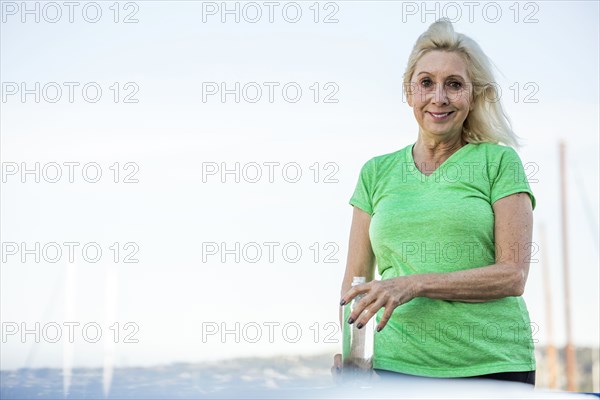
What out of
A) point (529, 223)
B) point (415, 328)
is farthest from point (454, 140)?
point (415, 328)

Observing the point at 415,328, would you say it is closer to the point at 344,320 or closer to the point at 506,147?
the point at 344,320

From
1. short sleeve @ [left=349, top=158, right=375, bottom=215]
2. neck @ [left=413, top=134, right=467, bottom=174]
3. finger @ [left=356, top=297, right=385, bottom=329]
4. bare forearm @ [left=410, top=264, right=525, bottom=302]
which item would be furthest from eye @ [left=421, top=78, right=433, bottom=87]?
finger @ [left=356, top=297, right=385, bottom=329]

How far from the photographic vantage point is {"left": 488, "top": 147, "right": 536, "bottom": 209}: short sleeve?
6.17 feet

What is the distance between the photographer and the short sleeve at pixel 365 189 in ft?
6.86

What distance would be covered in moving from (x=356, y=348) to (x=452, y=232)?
32 centimetres

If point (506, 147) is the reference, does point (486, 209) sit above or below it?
below

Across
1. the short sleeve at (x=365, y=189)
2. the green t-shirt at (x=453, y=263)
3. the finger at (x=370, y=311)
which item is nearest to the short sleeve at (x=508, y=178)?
the green t-shirt at (x=453, y=263)

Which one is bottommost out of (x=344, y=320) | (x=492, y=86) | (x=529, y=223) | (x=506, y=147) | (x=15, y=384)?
(x=15, y=384)

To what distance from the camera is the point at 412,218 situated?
1938 mm

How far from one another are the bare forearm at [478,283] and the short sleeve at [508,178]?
17 cm

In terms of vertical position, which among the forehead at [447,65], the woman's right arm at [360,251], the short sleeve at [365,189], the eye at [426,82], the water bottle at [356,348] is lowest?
the water bottle at [356,348]

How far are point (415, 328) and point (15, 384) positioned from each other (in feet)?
2.69

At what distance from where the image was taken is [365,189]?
2.10 m

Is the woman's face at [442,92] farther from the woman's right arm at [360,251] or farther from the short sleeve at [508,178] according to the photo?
the woman's right arm at [360,251]
